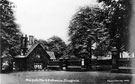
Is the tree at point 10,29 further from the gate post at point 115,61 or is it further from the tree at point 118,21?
the gate post at point 115,61

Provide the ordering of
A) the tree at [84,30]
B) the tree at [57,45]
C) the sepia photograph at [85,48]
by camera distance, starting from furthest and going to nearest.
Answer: the tree at [57,45], the tree at [84,30], the sepia photograph at [85,48]

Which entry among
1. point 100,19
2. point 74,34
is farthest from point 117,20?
point 74,34

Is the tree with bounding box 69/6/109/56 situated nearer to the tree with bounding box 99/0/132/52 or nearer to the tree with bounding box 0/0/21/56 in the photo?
the tree with bounding box 0/0/21/56

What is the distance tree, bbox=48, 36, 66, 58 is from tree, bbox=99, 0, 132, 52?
24.8 metres

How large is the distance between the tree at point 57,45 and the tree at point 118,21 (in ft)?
81.3

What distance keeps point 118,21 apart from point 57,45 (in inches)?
1069

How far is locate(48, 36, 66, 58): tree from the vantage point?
39672 mm

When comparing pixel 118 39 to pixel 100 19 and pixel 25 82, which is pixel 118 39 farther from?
pixel 25 82

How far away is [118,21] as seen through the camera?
44.4 ft

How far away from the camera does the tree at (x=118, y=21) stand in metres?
12.6

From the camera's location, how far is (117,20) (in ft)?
44.6

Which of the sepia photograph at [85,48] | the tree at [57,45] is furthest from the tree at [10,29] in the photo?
the tree at [57,45]

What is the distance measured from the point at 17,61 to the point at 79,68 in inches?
193

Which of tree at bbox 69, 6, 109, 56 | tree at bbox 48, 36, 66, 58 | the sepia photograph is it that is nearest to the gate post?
the sepia photograph
